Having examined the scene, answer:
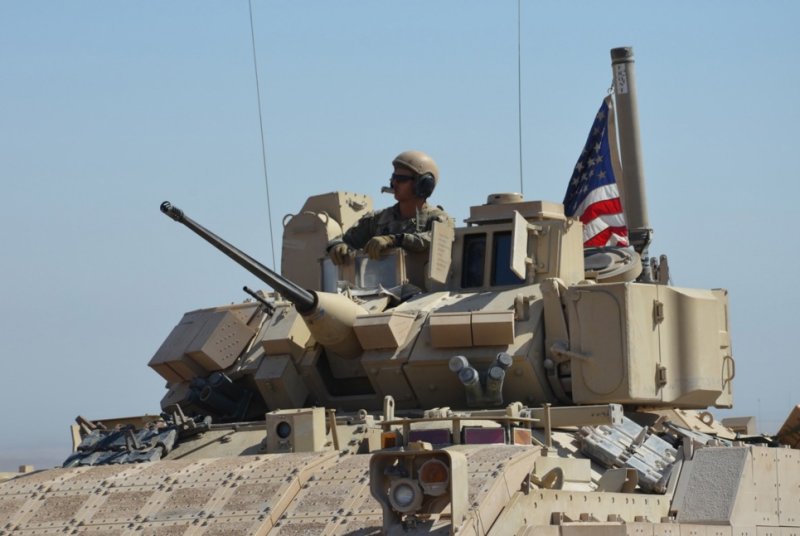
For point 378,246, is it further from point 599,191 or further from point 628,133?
point 628,133

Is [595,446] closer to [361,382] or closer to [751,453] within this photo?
[751,453]

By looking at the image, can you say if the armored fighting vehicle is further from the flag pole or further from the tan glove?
the flag pole

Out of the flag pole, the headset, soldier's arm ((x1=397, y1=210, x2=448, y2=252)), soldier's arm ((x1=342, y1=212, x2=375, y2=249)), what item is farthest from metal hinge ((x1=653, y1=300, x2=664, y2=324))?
the flag pole

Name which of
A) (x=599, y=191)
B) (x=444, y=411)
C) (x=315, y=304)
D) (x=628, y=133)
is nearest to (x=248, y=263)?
(x=315, y=304)

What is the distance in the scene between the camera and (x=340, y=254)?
21844 mm

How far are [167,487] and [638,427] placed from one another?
15.9ft

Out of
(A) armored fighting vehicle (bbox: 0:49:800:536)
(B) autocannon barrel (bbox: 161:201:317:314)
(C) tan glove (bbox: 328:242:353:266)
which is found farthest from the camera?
(C) tan glove (bbox: 328:242:353:266)

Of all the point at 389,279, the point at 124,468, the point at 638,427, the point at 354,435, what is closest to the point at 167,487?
the point at 124,468

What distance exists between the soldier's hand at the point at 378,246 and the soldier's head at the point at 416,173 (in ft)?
3.04

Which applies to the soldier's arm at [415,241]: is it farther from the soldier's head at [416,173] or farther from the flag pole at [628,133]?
the flag pole at [628,133]

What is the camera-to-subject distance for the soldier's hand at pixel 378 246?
21391mm

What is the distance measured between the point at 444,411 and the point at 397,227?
18.7 ft

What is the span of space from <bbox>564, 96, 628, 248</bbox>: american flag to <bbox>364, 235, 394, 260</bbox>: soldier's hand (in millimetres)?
7037

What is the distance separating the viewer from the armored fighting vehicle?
47.2 ft
